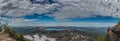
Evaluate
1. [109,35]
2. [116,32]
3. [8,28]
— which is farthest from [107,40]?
[8,28]

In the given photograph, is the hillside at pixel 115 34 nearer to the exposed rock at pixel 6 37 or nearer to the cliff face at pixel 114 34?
the cliff face at pixel 114 34

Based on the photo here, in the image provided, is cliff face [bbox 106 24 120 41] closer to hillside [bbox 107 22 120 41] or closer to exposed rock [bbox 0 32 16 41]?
hillside [bbox 107 22 120 41]

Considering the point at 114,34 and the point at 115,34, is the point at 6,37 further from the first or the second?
the point at 114,34

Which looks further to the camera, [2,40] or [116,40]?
[116,40]

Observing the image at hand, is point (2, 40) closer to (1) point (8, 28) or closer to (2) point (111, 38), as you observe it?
(1) point (8, 28)

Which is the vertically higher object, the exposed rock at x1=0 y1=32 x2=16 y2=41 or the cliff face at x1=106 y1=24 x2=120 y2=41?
the exposed rock at x1=0 y1=32 x2=16 y2=41

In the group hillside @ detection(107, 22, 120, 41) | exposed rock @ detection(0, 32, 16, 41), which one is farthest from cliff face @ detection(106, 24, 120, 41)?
exposed rock @ detection(0, 32, 16, 41)

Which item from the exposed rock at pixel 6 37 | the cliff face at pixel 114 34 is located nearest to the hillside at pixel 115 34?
the cliff face at pixel 114 34

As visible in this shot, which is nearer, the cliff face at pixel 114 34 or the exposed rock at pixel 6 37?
the exposed rock at pixel 6 37

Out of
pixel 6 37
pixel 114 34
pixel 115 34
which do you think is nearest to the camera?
pixel 6 37

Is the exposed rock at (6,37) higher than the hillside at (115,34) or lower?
higher

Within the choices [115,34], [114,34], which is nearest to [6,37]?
[115,34]
